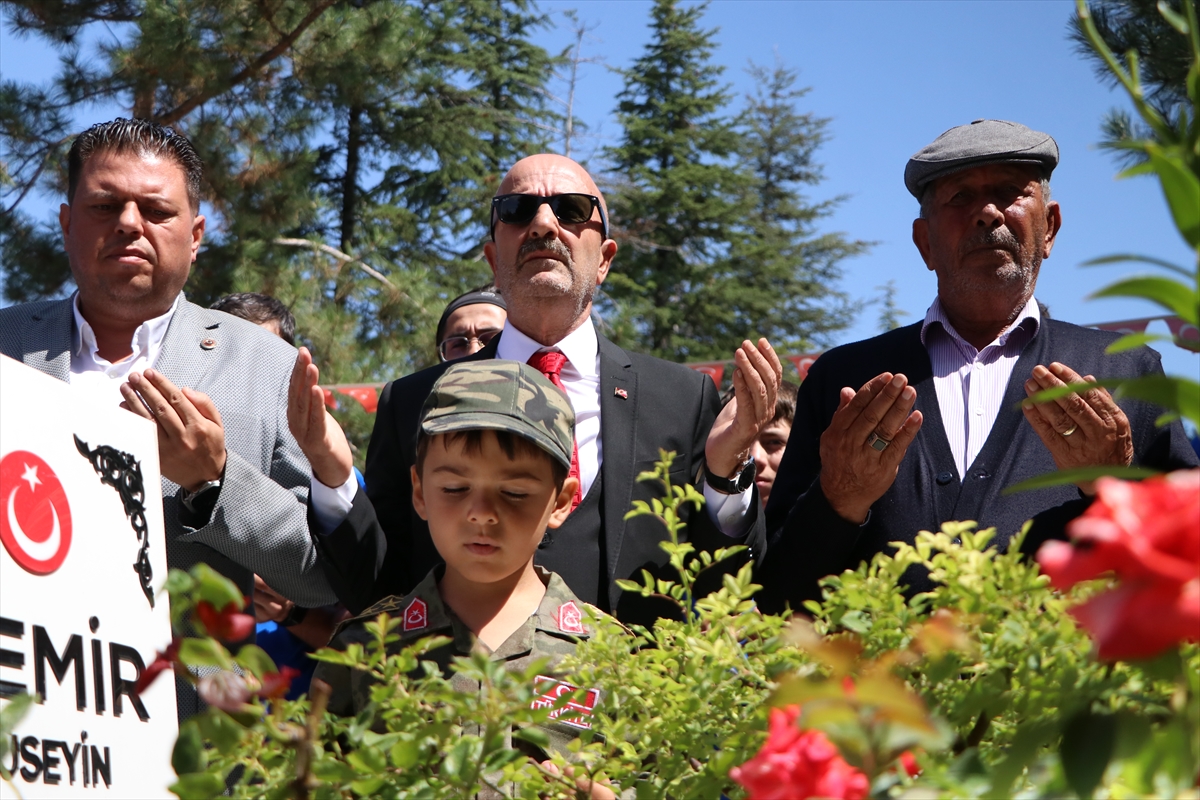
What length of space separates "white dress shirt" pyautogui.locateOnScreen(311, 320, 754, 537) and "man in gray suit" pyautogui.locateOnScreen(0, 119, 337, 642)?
134 millimetres

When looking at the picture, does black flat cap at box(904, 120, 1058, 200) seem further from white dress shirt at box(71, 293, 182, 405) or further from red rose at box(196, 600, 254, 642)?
red rose at box(196, 600, 254, 642)

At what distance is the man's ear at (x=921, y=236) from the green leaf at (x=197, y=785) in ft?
9.67

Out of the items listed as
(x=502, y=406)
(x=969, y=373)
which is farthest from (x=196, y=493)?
(x=969, y=373)

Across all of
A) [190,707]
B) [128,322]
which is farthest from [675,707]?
[128,322]

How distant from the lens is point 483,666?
39.8 inches

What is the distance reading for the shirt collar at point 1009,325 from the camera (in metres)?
3.37

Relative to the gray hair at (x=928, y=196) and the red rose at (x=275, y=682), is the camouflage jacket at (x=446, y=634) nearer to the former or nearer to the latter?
the red rose at (x=275, y=682)

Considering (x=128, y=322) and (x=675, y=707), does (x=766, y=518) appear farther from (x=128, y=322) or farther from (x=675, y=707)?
(x=675, y=707)

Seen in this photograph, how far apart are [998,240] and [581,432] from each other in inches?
49.1

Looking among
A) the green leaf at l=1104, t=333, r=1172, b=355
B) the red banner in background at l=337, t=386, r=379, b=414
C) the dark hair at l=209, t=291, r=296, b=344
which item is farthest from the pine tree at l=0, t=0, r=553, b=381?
the green leaf at l=1104, t=333, r=1172, b=355

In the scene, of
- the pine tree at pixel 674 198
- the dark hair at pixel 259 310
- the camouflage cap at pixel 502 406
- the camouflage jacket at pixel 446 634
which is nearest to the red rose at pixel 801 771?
the camouflage jacket at pixel 446 634

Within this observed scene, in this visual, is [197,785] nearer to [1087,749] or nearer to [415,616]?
[1087,749]

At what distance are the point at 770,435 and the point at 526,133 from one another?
2202 cm

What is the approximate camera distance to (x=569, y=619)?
234 centimetres
